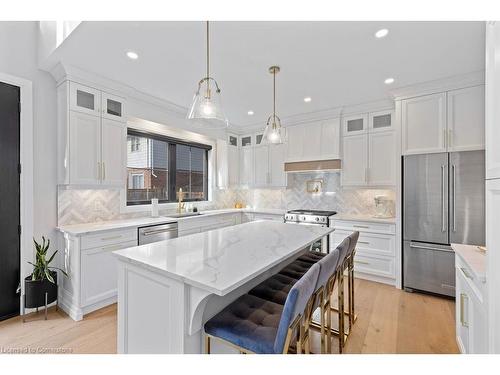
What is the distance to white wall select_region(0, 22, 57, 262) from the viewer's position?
242 cm

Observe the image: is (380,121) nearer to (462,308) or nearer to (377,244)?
(377,244)

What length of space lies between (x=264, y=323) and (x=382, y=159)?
3.20 meters

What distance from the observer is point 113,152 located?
296 centimetres

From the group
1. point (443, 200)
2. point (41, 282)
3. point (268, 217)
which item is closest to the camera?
point (41, 282)

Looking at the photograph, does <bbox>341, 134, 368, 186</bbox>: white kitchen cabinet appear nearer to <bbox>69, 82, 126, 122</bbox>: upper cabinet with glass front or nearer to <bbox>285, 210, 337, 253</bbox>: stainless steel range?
<bbox>285, 210, 337, 253</bbox>: stainless steel range

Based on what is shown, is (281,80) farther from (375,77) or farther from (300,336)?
(300,336)

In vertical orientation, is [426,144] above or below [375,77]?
below

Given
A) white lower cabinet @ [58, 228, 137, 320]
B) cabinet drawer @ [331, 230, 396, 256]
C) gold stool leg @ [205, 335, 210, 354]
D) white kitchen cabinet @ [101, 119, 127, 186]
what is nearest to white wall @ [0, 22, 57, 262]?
white lower cabinet @ [58, 228, 137, 320]

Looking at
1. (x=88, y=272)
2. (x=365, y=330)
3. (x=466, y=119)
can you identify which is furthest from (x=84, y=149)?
(x=466, y=119)

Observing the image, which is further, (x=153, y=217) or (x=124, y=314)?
(x=153, y=217)

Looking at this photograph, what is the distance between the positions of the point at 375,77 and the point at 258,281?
8.70ft
